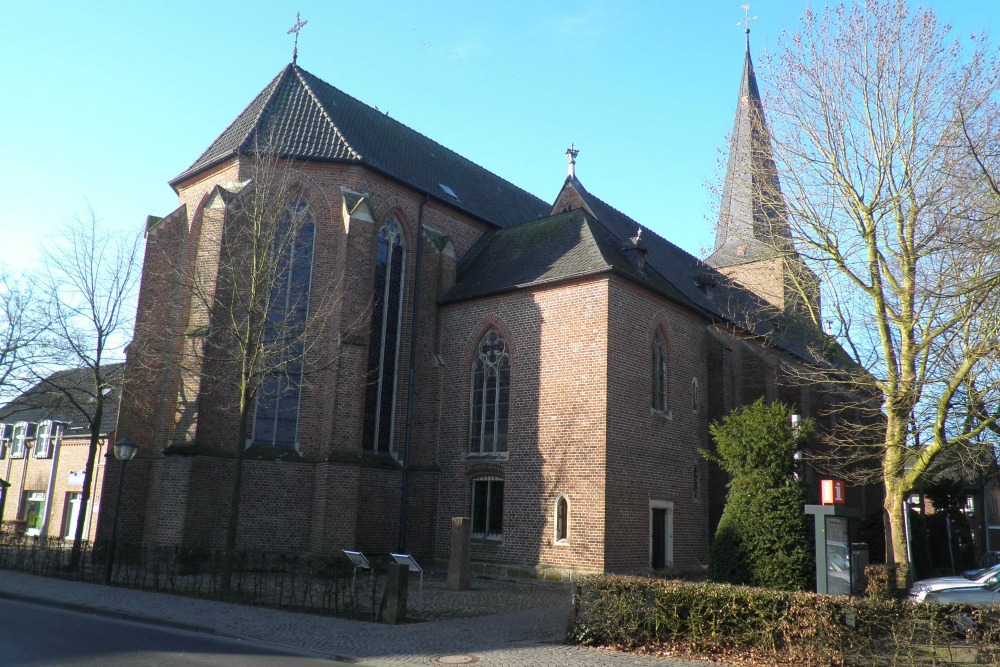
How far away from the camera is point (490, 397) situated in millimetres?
20312

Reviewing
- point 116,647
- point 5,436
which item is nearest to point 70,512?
point 5,436

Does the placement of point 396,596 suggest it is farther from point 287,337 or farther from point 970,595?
point 970,595

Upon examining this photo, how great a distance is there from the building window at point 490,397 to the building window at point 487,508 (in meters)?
0.86

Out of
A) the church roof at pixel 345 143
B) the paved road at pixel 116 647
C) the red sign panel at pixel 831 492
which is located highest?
the church roof at pixel 345 143

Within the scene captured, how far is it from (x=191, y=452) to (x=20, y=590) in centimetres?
457

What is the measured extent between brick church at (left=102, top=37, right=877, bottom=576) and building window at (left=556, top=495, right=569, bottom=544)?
0.05 meters

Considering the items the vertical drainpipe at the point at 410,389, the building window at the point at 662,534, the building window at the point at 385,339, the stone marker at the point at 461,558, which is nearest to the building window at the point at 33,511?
the building window at the point at 385,339

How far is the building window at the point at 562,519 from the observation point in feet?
58.3

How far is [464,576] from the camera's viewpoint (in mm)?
16281

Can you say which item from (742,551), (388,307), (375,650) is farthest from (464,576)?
(388,307)

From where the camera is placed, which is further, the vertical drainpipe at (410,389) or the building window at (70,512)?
the building window at (70,512)

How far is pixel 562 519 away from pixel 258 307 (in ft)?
28.3

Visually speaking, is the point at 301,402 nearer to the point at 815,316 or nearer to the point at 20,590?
the point at 20,590

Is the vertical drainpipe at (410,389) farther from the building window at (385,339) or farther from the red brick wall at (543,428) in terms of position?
the red brick wall at (543,428)
